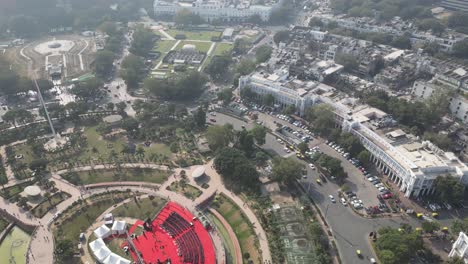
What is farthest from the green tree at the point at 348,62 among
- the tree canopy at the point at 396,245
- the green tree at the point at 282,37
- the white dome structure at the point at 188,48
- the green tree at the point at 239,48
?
the tree canopy at the point at 396,245

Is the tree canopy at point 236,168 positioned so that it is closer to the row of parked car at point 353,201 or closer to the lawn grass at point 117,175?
the lawn grass at point 117,175

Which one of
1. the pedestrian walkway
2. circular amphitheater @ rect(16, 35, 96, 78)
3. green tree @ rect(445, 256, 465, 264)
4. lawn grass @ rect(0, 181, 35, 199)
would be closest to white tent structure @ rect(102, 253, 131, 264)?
the pedestrian walkway

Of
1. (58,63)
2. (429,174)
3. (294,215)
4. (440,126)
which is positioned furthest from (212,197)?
(58,63)

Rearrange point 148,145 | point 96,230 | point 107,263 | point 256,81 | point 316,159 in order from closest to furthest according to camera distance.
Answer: point 107,263, point 96,230, point 316,159, point 148,145, point 256,81

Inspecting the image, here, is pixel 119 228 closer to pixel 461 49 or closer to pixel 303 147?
pixel 303 147

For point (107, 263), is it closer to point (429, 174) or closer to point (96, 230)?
point (96, 230)

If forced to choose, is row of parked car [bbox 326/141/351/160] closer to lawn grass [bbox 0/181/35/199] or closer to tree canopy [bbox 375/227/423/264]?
tree canopy [bbox 375/227/423/264]

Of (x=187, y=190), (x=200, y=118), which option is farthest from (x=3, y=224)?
(x=200, y=118)
